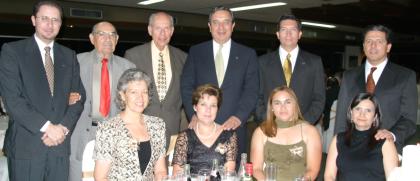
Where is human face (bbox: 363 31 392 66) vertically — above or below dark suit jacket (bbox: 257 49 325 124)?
above

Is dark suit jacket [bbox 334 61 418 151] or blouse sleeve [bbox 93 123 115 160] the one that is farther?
dark suit jacket [bbox 334 61 418 151]

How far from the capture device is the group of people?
2.62 metres

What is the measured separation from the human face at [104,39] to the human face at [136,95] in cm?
88

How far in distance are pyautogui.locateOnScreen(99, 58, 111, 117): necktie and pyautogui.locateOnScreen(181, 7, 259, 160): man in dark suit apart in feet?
1.96

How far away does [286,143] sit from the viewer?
2.86 metres

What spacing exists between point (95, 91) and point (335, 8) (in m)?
6.46

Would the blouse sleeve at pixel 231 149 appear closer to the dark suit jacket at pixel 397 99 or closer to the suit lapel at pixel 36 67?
the dark suit jacket at pixel 397 99

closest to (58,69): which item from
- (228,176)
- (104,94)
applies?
(104,94)

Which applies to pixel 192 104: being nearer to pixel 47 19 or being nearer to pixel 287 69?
pixel 287 69

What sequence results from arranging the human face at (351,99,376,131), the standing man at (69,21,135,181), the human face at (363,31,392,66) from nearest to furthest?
the human face at (351,99,376,131), the human face at (363,31,392,66), the standing man at (69,21,135,181)

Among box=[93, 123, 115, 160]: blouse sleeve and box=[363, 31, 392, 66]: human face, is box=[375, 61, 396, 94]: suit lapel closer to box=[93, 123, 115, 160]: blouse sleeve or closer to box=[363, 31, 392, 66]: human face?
box=[363, 31, 392, 66]: human face

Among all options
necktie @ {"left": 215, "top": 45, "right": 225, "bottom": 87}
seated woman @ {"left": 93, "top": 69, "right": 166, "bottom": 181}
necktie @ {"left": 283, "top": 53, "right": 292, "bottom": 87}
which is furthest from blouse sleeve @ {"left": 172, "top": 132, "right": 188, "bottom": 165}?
necktie @ {"left": 283, "top": 53, "right": 292, "bottom": 87}

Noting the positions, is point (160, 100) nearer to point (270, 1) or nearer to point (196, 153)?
point (196, 153)

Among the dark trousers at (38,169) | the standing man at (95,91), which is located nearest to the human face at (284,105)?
the standing man at (95,91)
